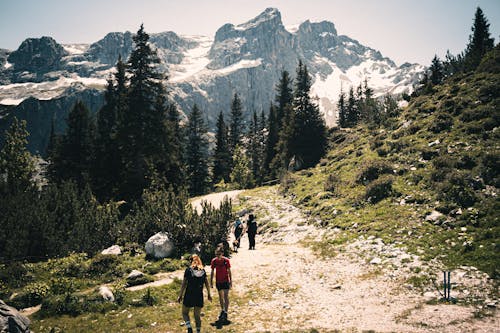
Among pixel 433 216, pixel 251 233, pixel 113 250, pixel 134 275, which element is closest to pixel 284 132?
pixel 251 233

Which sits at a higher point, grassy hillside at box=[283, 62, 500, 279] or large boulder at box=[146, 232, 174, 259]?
grassy hillside at box=[283, 62, 500, 279]

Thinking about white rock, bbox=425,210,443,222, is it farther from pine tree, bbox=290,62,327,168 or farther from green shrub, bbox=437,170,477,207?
pine tree, bbox=290,62,327,168

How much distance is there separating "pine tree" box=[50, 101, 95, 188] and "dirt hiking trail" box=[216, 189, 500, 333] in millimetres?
30247

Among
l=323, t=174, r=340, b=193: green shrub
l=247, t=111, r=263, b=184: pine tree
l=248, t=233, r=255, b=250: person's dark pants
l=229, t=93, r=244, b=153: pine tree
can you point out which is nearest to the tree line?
l=248, t=233, r=255, b=250: person's dark pants

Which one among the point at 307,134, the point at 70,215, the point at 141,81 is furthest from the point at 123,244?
the point at 307,134

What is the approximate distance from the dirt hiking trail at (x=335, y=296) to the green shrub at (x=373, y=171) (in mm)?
7479

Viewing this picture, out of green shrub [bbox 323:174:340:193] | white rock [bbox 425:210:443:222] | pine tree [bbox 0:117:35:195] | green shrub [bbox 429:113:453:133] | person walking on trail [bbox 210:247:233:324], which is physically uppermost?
green shrub [bbox 429:113:453:133]

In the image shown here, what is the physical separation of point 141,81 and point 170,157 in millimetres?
8511

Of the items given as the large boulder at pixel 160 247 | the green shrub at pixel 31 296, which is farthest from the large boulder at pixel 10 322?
the large boulder at pixel 160 247

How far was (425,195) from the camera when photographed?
1767 cm

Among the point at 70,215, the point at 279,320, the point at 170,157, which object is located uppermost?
the point at 170,157

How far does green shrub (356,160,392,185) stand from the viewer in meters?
23.2

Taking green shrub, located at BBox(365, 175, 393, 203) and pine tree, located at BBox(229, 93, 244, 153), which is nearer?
green shrub, located at BBox(365, 175, 393, 203)

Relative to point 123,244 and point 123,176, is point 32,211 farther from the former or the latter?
point 123,176
